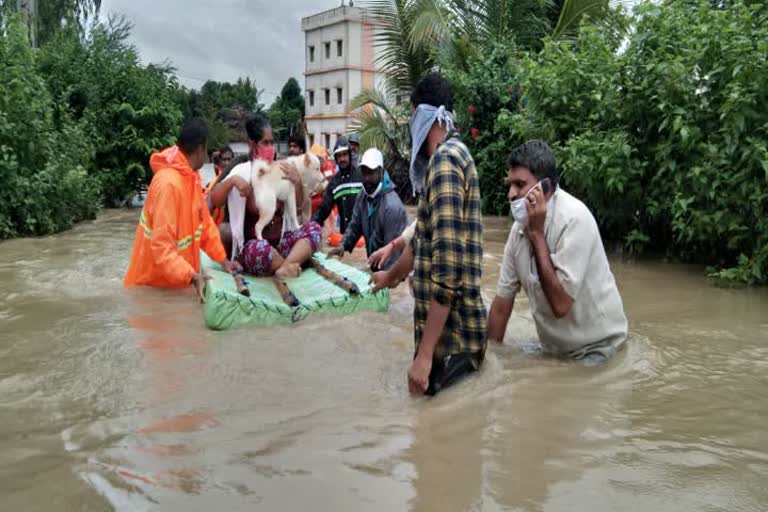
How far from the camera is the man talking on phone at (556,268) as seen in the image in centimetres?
407

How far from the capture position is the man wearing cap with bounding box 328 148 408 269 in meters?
7.04

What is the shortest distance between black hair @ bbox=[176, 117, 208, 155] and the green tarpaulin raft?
3.49 ft

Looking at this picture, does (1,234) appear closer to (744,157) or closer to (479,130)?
(479,130)

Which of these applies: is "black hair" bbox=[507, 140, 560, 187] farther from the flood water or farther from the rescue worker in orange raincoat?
the rescue worker in orange raincoat

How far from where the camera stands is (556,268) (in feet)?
13.4

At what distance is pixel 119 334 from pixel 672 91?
645 centimetres

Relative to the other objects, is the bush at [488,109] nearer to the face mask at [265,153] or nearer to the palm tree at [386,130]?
the palm tree at [386,130]

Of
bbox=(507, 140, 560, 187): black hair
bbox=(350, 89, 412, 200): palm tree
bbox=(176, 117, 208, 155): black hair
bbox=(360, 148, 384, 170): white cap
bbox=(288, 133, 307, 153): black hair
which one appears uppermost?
bbox=(350, 89, 412, 200): palm tree

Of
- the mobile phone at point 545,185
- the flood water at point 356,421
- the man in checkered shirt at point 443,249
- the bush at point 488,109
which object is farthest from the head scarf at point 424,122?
the bush at point 488,109

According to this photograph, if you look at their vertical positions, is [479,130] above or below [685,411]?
above

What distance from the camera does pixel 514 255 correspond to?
442 centimetres

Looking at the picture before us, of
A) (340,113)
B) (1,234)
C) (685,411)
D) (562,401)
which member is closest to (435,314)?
(562,401)

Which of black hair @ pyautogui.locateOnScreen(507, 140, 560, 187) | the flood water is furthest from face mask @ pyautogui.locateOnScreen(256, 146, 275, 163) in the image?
black hair @ pyautogui.locateOnScreen(507, 140, 560, 187)

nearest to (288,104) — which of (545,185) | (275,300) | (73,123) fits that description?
(73,123)
